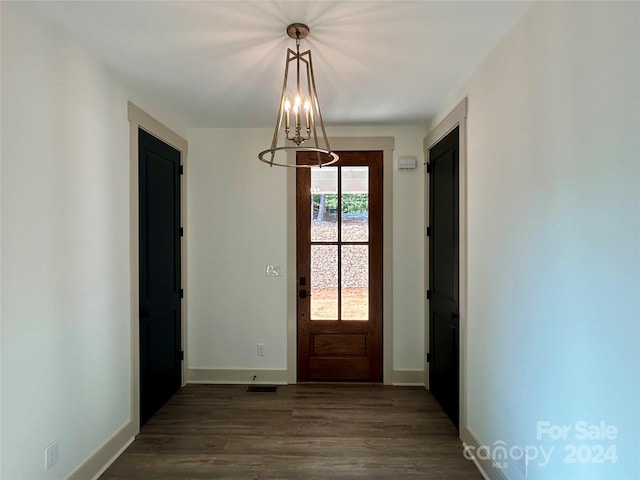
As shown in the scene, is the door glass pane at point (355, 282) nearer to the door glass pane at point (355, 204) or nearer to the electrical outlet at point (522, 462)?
the door glass pane at point (355, 204)

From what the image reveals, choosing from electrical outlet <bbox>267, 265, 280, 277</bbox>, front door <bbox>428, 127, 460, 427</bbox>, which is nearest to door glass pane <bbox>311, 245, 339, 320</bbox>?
electrical outlet <bbox>267, 265, 280, 277</bbox>

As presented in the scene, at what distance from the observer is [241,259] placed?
3662 millimetres

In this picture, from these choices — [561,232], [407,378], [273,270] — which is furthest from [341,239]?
[561,232]

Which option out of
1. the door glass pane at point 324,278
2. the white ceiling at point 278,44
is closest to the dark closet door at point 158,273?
the white ceiling at point 278,44

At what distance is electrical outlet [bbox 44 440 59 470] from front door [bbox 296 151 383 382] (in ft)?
7.01

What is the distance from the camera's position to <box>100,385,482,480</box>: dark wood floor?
2273 mm

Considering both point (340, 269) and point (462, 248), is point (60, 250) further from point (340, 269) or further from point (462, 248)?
point (462, 248)

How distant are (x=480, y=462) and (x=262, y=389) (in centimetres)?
199

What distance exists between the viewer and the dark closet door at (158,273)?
2.84 m

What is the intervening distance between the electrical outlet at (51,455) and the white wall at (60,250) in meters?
0.03

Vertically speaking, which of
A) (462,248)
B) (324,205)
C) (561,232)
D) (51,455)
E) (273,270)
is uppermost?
(324,205)

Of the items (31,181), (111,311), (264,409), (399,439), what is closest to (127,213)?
(111,311)

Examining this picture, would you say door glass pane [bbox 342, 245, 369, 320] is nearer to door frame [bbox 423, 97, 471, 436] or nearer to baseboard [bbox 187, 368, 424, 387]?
baseboard [bbox 187, 368, 424, 387]

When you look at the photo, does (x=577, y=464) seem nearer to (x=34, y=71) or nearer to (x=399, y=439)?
(x=399, y=439)
